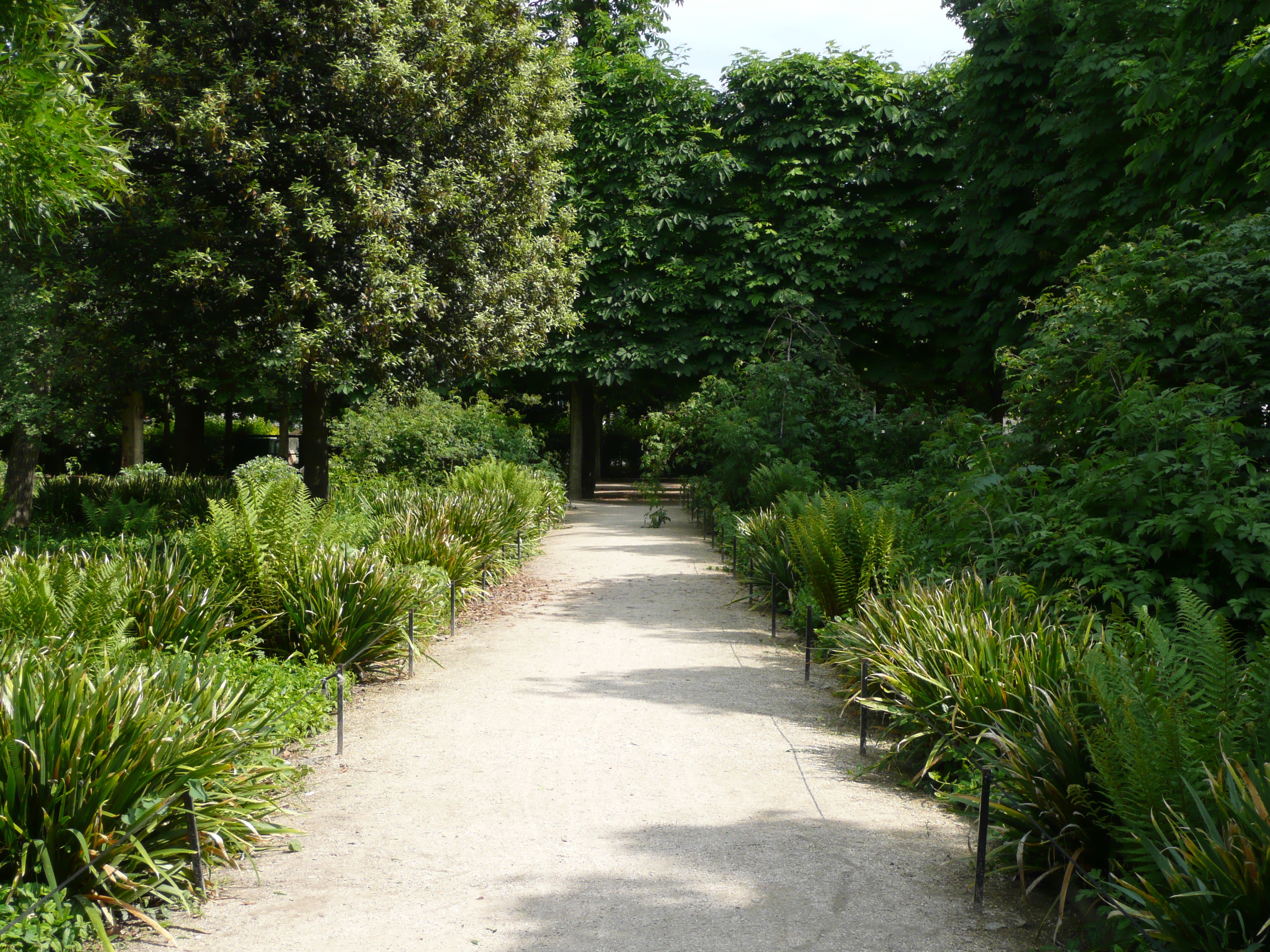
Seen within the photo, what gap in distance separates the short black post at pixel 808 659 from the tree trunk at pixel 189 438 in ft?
61.4

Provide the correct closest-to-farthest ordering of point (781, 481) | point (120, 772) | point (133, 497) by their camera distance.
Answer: point (120, 772) → point (781, 481) → point (133, 497)

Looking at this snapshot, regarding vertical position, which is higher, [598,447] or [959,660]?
[598,447]

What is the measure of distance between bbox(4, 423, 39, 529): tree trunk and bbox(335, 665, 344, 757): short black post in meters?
9.95

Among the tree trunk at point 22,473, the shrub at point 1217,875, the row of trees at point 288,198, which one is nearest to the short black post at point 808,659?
the shrub at point 1217,875

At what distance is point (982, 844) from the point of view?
3672mm

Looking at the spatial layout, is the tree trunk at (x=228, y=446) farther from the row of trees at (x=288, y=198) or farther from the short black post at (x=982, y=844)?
the short black post at (x=982, y=844)

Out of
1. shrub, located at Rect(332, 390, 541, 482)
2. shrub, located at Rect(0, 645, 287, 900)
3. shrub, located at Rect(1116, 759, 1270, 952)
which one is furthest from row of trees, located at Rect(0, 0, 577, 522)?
shrub, located at Rect(1116, 759, 1270, 952)

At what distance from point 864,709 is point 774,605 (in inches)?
120

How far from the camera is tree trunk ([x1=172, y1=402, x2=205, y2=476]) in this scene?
22.6 meters

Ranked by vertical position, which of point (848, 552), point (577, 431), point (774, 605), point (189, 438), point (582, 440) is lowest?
point (774, 605)

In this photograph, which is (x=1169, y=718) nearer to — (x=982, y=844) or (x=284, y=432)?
(x=982, y=844)

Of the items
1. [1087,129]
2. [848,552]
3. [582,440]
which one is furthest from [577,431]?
[848,552]

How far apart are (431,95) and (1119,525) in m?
8.90

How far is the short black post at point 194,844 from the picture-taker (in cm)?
345
